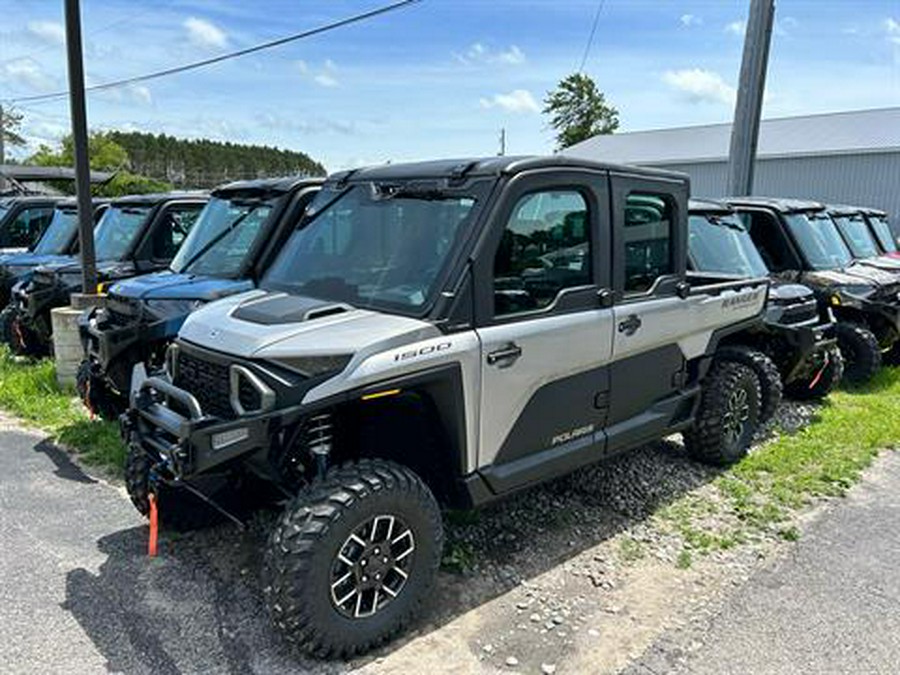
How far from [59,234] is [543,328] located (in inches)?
350

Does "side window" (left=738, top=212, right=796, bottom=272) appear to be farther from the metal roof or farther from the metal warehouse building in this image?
the metal warehouse building

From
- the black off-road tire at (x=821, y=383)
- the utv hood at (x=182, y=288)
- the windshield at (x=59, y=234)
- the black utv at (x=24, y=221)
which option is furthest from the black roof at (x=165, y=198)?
the black off-road tire at (x=821, y=383)

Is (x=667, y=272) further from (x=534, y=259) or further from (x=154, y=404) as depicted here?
(x=154, y=404)

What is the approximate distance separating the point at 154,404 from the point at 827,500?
14.2 ft

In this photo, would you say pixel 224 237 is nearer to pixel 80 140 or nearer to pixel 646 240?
pixel 80 140

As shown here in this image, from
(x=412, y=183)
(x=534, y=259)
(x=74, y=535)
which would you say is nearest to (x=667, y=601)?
(x=534, y=259)

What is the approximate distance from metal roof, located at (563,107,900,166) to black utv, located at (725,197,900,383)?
727 inches

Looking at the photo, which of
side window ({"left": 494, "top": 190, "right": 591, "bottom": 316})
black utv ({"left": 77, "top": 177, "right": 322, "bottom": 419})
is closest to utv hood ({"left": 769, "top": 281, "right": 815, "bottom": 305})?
side window ({"left": 494, "top": 190, "right": 591, "bottom": 316})

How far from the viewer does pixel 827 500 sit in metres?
5.07

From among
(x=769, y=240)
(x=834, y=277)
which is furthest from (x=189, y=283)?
(x=834, y=277)

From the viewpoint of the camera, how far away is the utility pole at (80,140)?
7.34 m

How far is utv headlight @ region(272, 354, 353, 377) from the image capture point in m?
3.08

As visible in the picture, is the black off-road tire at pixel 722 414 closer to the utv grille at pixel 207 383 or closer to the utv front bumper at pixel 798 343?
the utv front bumper at pixel 798 343

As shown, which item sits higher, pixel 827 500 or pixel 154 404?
pixel 154 404
